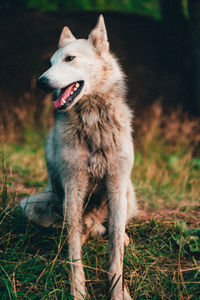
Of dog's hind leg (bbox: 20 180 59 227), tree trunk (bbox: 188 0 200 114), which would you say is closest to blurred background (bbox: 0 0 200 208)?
tree trunk (bbox: 188 0 200 114)

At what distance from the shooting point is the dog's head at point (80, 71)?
2148 millimetres

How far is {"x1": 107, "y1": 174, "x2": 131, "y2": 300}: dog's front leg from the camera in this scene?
2.09m

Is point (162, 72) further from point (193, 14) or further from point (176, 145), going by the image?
point (176, 145)

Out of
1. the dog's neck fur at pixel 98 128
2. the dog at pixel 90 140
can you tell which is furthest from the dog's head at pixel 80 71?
the dog's neck fur at pixel 98 128

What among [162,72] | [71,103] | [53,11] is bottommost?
[71,103]

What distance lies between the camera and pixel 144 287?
2092 millimetres

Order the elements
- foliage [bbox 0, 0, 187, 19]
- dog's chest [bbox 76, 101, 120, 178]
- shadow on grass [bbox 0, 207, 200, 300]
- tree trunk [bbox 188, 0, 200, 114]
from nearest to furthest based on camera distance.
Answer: shadow on grass [bbox 0, 207, 200, 300], dog's chest [bbox 76, 101, 120, 178], tree trunk [bbox 188, 0, 200, 114], foliage [bbox 0, 0, 187, 19]

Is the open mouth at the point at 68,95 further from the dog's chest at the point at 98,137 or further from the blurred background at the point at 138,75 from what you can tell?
the blurred background at the point at 138,75

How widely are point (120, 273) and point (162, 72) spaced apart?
641 cm

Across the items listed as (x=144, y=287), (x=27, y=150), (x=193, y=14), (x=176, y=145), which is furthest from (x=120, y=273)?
(x=193, y=14)

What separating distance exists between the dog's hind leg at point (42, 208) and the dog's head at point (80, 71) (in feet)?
3.06

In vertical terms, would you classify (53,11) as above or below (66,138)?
above

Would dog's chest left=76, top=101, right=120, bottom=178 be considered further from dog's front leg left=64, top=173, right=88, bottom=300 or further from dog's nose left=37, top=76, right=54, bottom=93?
dog's nose left=37, top=76, right=54, bottom=93

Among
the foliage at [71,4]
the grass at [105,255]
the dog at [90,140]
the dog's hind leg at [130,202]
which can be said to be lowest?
the grass at [105,255]
